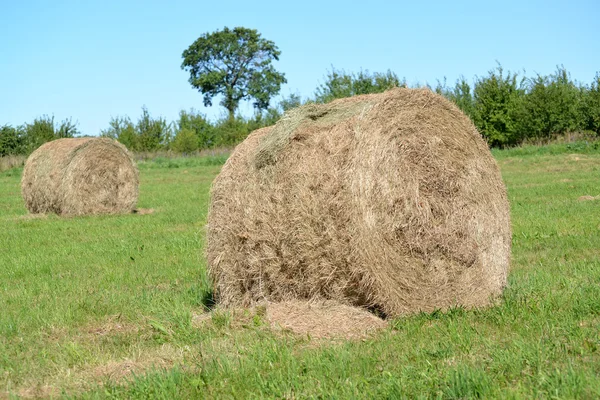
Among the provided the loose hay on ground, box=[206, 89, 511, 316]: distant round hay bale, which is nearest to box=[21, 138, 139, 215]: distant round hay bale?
box=[206, 89, 511, 316]: distant round hay bale

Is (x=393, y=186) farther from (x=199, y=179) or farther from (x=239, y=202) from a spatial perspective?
(x=199, y=179)

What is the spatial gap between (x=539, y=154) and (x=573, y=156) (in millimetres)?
3533

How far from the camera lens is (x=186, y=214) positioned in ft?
53.6

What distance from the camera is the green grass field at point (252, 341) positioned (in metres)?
4.75

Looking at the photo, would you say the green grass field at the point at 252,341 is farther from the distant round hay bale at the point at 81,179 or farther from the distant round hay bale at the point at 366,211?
the distant round hay bale at the point at 81,179

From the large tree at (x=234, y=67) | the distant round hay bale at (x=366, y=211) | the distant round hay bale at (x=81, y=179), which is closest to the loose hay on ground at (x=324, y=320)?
the distant round hay bale at (x=366, y=211)

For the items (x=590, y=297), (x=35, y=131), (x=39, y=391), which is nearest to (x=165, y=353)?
(x=39, y=391)

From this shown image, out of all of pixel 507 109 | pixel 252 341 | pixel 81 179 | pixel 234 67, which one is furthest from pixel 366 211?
pixel 234 67

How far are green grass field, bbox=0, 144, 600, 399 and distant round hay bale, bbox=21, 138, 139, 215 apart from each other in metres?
6.50

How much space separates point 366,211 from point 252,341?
60.2 inches

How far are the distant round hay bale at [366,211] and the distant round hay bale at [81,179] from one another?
35.6 feet

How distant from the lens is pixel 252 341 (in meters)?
5.95

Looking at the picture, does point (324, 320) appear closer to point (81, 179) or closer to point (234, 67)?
point (81, 179)

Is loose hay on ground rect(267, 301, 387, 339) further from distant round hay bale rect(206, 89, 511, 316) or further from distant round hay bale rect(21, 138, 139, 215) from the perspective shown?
distant round hay bale rect(21, 138, 139, 215)
